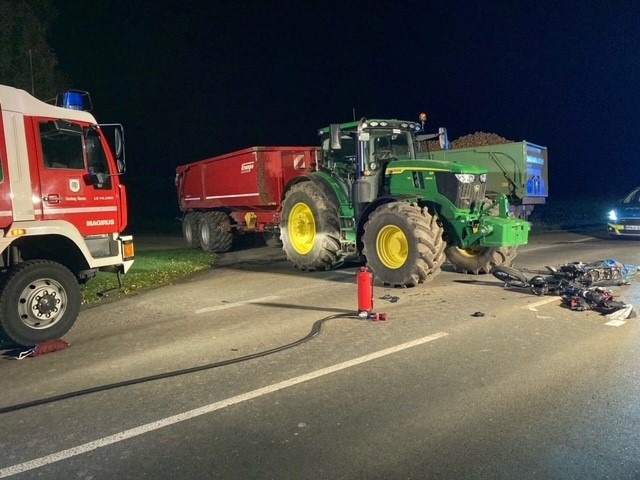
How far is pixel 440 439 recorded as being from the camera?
413 centimetres

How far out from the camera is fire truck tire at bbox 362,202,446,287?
973cm

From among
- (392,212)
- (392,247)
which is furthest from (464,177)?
(392,247)

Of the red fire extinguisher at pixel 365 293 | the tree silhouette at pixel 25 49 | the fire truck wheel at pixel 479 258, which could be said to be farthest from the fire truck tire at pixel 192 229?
the red fire extinguisher at pixel 365 293

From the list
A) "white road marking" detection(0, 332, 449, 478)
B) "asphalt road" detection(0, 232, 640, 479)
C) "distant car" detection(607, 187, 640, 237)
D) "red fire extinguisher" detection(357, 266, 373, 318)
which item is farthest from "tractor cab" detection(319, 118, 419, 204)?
"distant car" detection(607, 187, 640, 237)

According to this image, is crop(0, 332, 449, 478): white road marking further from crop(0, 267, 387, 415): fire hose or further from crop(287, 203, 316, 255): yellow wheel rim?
crop(287, 203, 316, 255): yellow wheel rim

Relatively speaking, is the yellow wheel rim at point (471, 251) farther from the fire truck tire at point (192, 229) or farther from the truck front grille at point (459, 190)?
the fire truck tire at point (192, 229)

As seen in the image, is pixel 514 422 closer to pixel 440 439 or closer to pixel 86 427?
pixel 440 439

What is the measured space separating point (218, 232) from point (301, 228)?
476 centimetres

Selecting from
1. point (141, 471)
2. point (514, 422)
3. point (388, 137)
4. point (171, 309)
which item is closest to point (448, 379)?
point (514, 422)

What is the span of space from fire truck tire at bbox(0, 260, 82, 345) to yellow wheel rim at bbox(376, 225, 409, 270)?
17.0ft

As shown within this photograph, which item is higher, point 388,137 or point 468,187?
point 388,137

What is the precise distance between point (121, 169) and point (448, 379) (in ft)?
17.7

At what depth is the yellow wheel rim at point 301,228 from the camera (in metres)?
12.6

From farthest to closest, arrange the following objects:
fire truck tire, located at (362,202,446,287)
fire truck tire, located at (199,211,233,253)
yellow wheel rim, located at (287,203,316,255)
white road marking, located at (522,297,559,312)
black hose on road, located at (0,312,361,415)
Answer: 1. fire truck tire, located at (199,211,233,253)
2. yellow wheel rim, located at (287,203,316,255)
3. fire truck tire, located at (362,202,446,287)
4. white road marking, located at (522,297,559,312)
5. black hose on road, located at (0,312,361,415)
